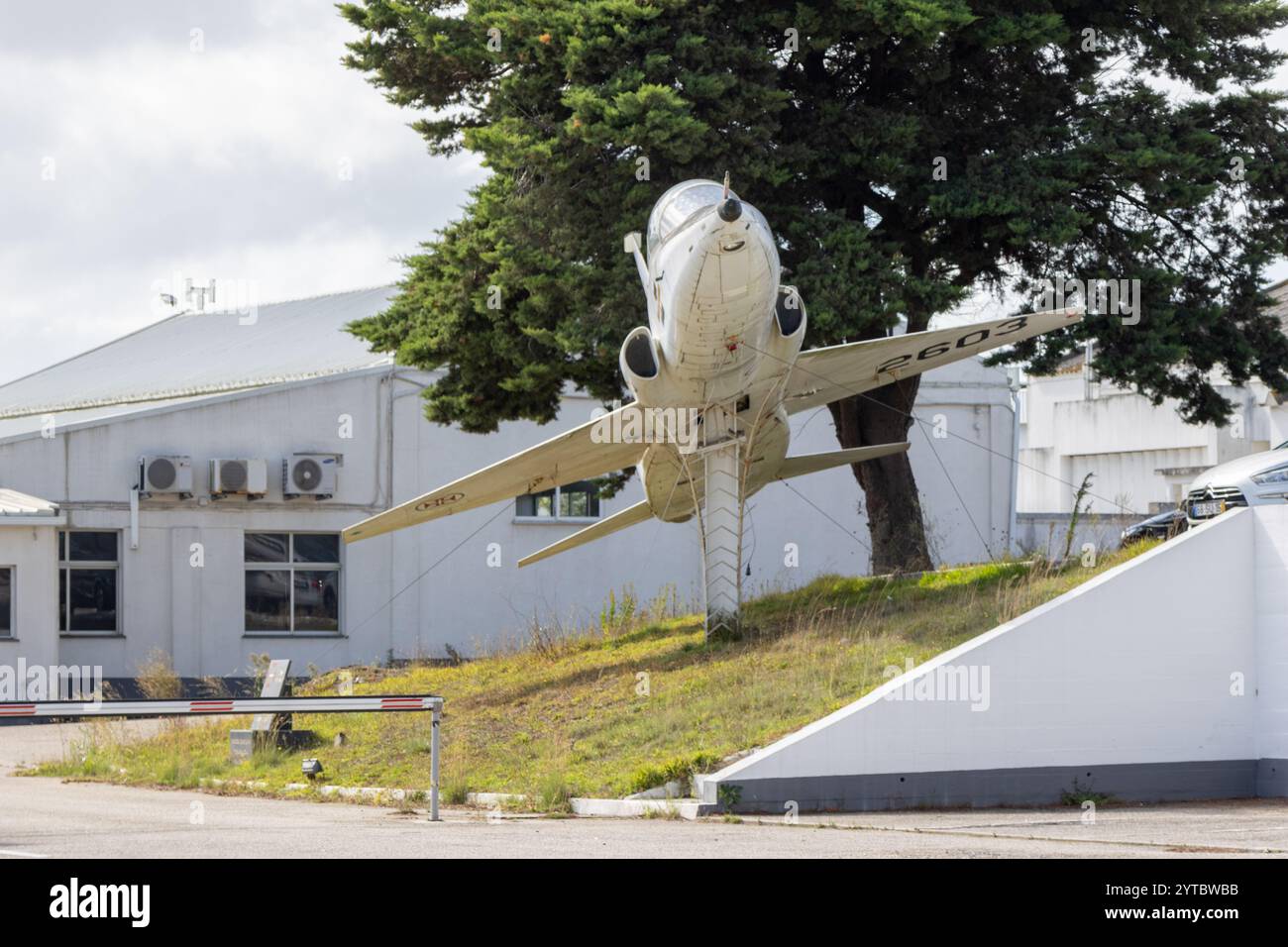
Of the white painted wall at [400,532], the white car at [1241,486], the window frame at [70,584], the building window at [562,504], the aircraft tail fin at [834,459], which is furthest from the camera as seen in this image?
the building window at [562,504]

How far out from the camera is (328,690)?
80.9ft

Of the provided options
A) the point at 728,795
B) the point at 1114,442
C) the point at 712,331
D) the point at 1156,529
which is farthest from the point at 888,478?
the point at 1114,442

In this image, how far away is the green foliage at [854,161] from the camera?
19859 mm

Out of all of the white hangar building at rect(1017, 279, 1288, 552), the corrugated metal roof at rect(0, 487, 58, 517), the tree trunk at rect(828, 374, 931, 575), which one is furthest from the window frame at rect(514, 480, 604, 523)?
the tree trunk at rect(828, 374, 931, 575)

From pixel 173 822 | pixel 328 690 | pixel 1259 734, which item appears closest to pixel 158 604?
pixel 328 690

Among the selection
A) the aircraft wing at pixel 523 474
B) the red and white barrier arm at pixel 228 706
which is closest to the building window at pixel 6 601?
the aircraft wing at pixel 523 474

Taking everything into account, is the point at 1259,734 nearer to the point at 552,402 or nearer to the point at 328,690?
the point at 552,402

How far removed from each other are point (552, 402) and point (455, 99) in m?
4.77

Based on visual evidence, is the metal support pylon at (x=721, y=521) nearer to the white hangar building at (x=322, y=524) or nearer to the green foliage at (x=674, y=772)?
the green foliage at (x=674, y=772)

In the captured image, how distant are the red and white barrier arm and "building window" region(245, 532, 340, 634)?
1986 cm

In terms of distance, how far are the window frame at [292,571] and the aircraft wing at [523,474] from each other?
12354 millimetres

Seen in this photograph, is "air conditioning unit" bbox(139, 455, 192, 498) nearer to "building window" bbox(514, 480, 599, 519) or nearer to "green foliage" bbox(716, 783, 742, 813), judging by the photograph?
"building window" bbox(514, 480, 599, 519)
